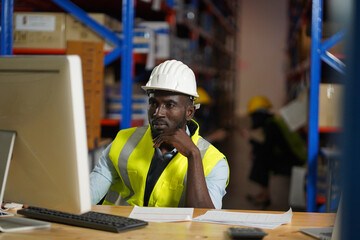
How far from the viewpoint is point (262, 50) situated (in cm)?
1627

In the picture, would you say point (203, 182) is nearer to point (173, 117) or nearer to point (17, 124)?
point (173, 117)

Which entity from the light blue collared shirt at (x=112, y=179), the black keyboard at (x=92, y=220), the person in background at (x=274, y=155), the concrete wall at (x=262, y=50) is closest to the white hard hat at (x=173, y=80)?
the light blue collared shirt at (x=112, y=179)

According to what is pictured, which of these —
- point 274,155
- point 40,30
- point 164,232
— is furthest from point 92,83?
point 274,155

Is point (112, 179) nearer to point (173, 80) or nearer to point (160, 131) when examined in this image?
point (160, 131)

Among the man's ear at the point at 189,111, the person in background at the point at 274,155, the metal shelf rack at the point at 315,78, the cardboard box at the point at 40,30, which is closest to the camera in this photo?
the man's ear at the point at 189,111

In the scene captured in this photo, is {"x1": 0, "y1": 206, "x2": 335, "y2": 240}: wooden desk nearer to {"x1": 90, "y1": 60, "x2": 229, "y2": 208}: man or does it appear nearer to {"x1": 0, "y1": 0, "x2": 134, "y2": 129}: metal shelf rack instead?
{"x1": 90, "y1": 60, "x2": 229, "y2": 208}: man

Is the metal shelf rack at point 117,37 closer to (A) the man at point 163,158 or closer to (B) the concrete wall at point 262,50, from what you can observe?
(A) the man at point 163,158

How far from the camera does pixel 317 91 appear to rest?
140 inches

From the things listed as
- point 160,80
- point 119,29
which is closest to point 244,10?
point 119,29

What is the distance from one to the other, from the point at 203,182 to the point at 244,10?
15.2 m

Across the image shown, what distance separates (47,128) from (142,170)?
2.95 ft

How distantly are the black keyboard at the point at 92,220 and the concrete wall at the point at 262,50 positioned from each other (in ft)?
48.1

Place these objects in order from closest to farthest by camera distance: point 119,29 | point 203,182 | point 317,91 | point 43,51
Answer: point 203,182
point 317,91
point 43,51
point 119,29

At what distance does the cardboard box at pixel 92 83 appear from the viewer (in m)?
3.71
